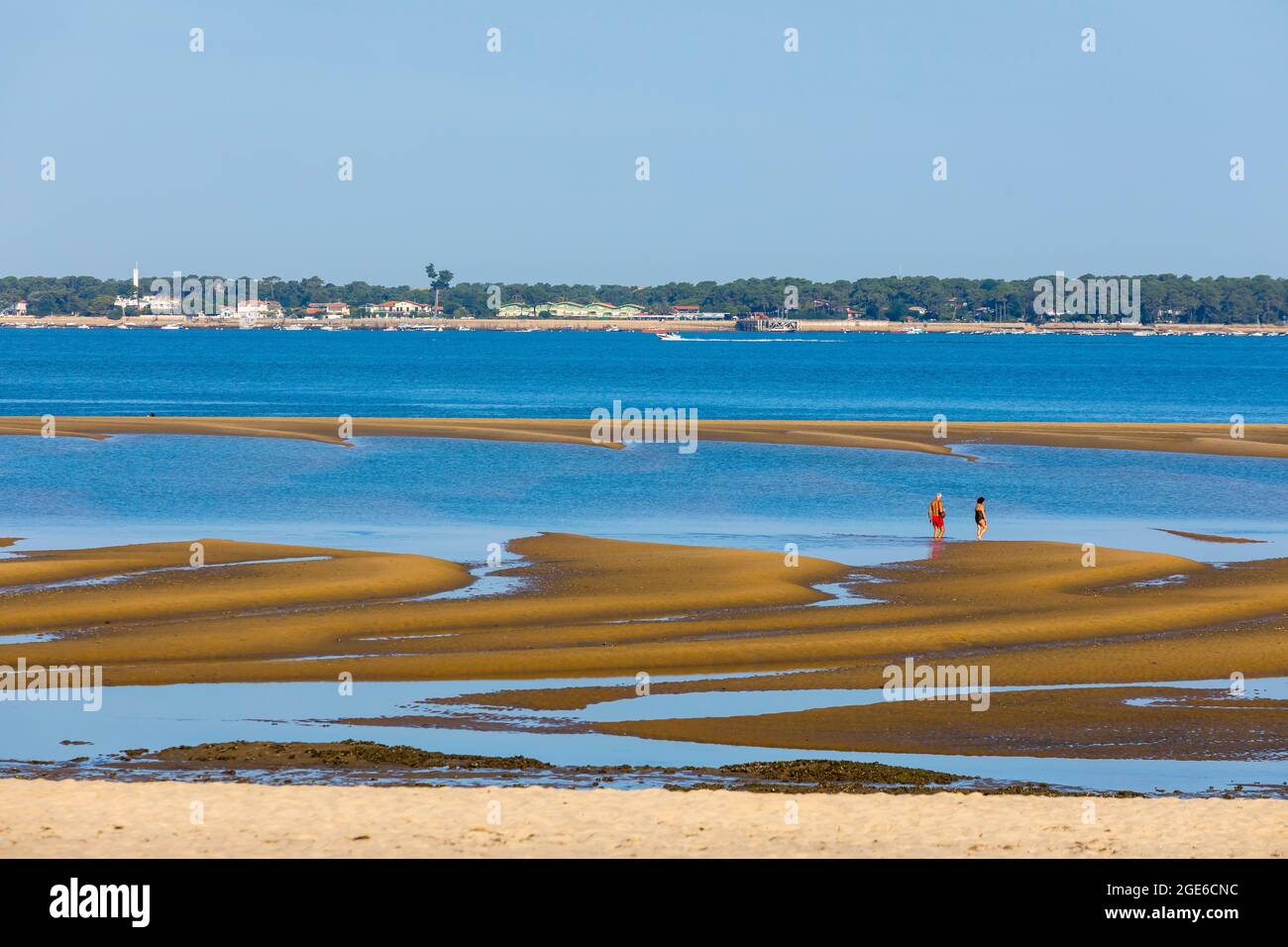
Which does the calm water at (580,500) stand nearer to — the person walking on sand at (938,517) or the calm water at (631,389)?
the person walking on sand at (938,517)

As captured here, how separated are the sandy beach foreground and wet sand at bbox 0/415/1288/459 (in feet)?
180

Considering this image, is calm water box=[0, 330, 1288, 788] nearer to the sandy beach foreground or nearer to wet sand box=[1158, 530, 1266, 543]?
wet sand box=[1158, 530, 1266, 543]

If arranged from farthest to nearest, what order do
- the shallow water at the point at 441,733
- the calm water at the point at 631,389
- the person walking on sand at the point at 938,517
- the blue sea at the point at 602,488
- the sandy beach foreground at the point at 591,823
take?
the calm water at the point at 631,389, the blue sea at the point at 602,488, the person walking on sand at the point at 938,517, the shallow water at the point at 441,733, the sandy beach foreground at the point at 591,823

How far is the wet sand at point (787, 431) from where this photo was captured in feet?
255

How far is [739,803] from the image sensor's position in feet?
56.9

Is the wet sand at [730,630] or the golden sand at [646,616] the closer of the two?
the wet sand at [730,630]

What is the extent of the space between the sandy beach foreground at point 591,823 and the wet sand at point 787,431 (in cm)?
5472

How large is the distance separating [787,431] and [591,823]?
69.7 m

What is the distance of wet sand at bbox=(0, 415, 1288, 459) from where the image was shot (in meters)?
77.7

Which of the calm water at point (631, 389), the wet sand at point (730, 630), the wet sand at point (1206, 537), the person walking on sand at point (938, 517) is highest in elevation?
the calm water at point (631, 389)

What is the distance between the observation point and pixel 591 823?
16359mm

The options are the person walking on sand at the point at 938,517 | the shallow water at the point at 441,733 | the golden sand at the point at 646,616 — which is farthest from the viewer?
the person walking on sand at the point at 938,517

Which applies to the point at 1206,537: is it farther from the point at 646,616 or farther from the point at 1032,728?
the point at 1032,728

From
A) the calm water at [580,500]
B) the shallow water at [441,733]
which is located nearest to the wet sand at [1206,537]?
the calm water at [580,500]
